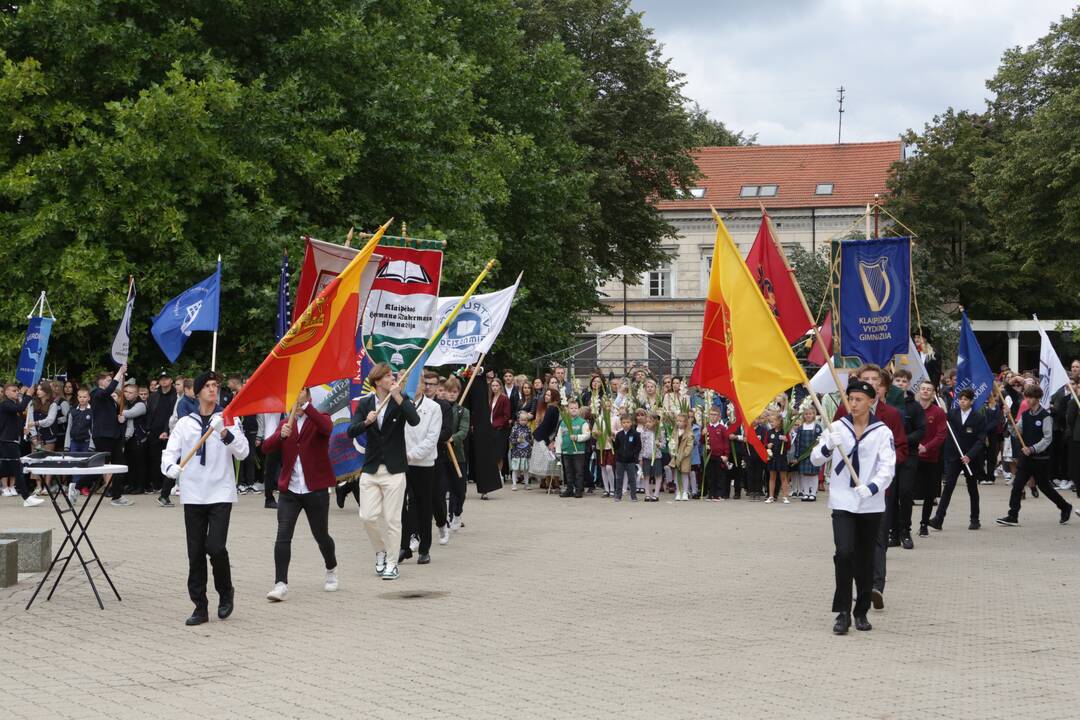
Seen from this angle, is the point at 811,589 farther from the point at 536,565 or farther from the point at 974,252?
the point at 974,252

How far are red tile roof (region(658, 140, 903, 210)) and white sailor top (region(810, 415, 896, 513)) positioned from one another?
185 ft

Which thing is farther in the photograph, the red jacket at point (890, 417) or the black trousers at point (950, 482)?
the black trousers at point (950, 482)

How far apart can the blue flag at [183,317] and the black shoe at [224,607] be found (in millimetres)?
9468

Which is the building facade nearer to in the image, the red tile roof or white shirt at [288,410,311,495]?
the red tile roof

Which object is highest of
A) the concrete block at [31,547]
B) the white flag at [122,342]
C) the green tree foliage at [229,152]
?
the green tree foliage at [229,152]

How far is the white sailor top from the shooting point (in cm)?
974

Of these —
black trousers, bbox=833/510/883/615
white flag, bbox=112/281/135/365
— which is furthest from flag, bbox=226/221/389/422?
white flag, bbox=112/281/135/365

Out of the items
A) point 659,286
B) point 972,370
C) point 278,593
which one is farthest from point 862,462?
point 659,286

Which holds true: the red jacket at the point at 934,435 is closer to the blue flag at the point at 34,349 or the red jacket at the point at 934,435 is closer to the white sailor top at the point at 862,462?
the white sailor top at the point at 862,462

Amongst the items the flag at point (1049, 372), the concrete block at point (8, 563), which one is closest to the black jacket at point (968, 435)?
the flag at point (1049, 372)

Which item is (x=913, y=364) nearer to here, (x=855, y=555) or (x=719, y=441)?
(x=719, y=441)

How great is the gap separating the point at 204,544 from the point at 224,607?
53cm

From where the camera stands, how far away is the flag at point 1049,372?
1938 centimetres

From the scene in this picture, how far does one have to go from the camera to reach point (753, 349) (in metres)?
10.3
